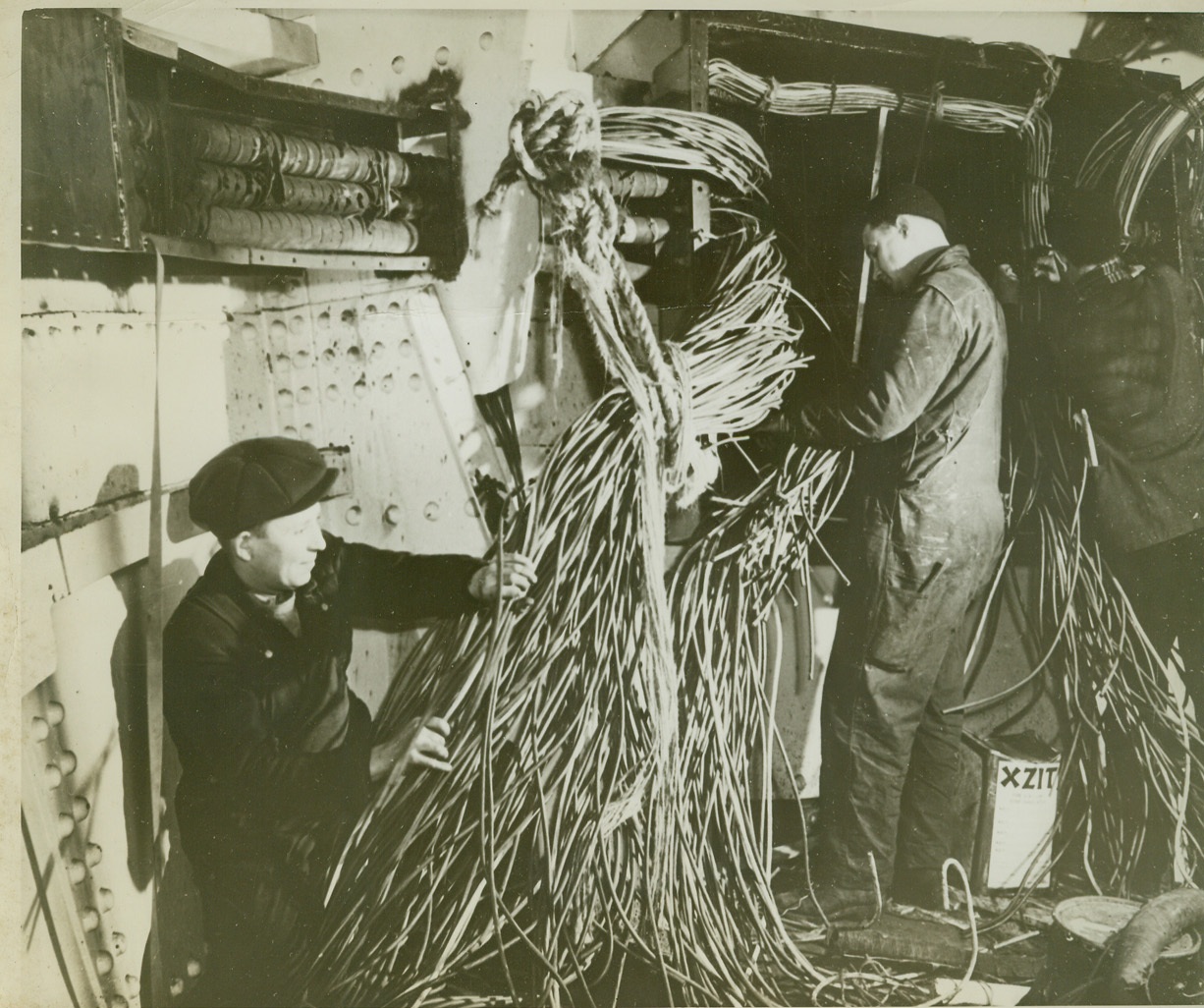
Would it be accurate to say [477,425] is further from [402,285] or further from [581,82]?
[581,82]

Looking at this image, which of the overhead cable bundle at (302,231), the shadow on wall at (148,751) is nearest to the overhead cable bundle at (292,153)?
the overhead cable bundle at (302,231)

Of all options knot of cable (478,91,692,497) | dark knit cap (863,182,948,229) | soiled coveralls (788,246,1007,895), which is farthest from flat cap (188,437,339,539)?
dark knit cap (863,182,948,229)

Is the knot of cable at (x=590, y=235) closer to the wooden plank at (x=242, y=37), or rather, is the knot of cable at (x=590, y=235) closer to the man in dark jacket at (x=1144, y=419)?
the wooden plank at (x=242, y=37)

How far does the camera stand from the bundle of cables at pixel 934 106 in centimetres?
141

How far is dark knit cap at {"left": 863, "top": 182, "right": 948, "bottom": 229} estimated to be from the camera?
4.67 feet

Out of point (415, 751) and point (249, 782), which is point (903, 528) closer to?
point (415, 751)

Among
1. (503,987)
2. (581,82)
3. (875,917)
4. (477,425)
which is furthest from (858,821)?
(581,82)

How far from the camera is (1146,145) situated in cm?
148

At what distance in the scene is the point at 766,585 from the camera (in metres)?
1.42

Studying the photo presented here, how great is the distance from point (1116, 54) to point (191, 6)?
1434 mm

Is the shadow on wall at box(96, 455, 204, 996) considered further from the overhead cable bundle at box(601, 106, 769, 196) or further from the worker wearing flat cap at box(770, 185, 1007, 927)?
the worker wearing flat cap at box(770, 185, 1007, 927)

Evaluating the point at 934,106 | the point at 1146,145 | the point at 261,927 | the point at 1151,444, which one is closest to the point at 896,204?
the point at 934,106

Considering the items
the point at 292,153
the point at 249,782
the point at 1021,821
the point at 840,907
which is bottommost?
the point at 840,907

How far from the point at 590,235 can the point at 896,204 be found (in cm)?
48
